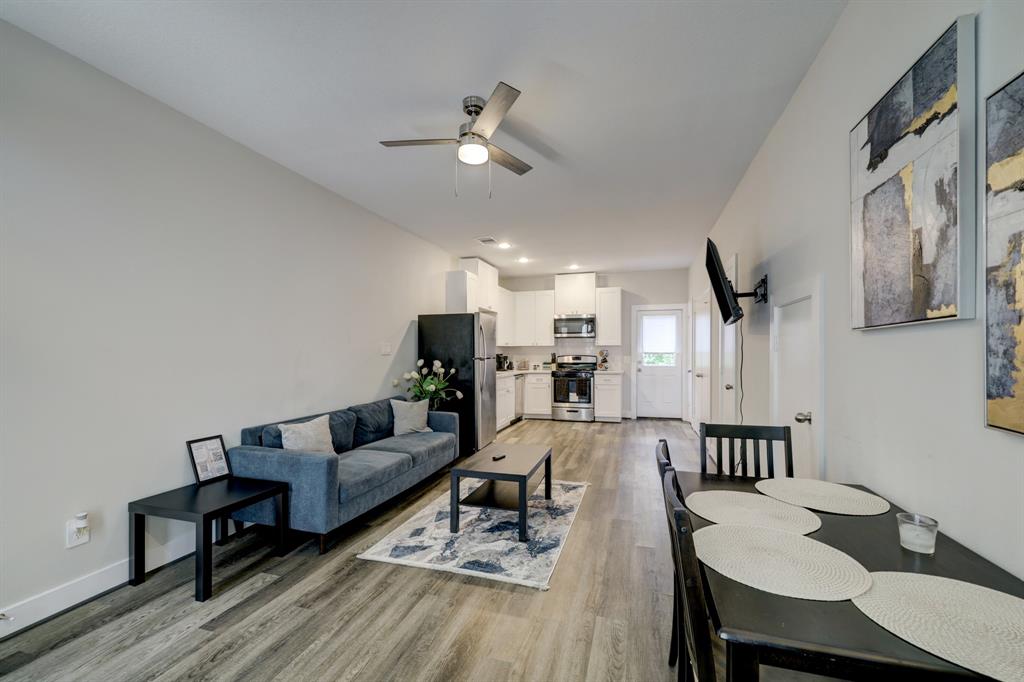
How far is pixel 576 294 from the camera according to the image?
7.41 meters

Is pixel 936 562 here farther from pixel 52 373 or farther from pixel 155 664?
pixel 52 373

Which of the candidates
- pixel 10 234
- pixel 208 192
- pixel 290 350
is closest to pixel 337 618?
pixel 290 350

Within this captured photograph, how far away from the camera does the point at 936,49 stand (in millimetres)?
1159

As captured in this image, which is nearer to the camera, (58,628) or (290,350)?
(58,628)

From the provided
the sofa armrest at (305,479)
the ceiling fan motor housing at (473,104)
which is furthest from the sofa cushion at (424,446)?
the ceiling fan motor housing at (473,104)

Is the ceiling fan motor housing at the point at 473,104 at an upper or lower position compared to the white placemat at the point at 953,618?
upper

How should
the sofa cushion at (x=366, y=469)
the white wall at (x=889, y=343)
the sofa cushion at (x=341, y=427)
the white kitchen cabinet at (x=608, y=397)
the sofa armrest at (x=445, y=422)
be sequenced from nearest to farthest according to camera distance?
the white wall at (x=889, y=343) → the sofa cushion at (x=366, y=469) → the sofa cushion at (x=341, y=427) → the sofa armrest at (x=445, y=422) → the white kitchen cabinet at (x=608, y=397)

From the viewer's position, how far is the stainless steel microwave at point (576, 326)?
24.1 feet

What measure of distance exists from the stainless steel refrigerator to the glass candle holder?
4.18 metres

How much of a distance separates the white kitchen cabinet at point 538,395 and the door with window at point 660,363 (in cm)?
170

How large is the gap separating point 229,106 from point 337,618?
9.64 feet

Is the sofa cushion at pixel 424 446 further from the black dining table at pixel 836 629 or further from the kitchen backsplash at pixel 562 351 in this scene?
the kitchen backsplash at pixel 562 351

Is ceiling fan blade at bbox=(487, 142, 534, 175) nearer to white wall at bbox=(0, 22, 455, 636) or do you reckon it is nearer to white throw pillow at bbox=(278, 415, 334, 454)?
white wall at bbox=(0, 22, 455, 636)

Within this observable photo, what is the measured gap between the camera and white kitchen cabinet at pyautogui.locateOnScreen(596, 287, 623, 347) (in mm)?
7266
